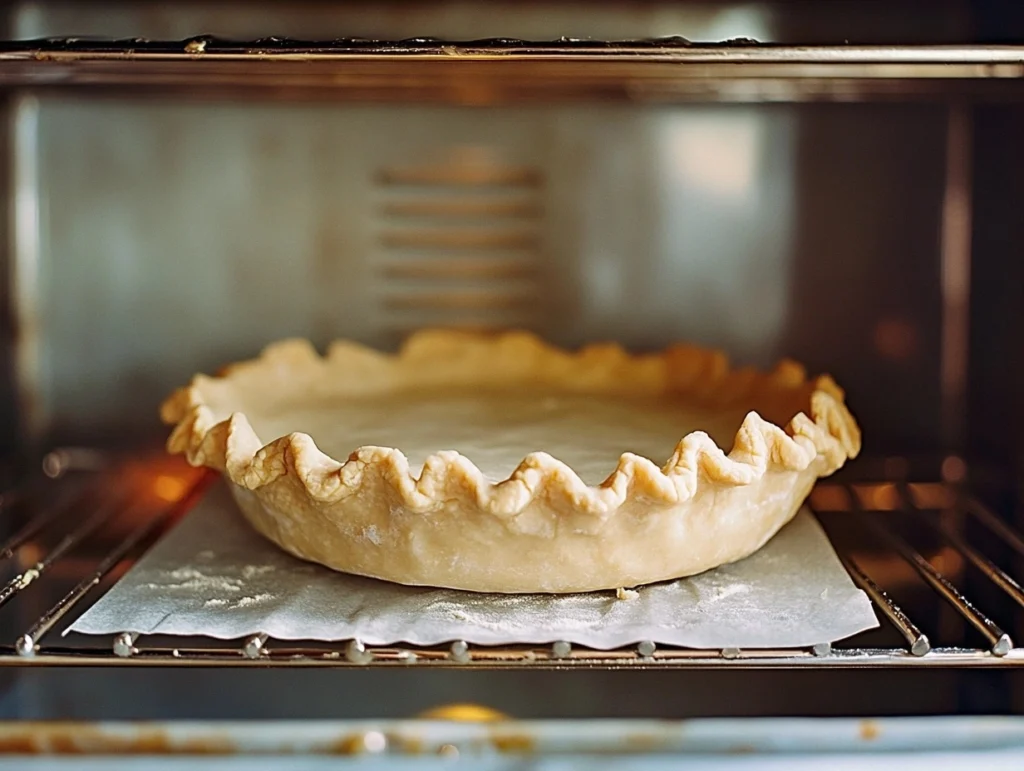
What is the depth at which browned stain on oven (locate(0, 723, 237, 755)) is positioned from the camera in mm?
680

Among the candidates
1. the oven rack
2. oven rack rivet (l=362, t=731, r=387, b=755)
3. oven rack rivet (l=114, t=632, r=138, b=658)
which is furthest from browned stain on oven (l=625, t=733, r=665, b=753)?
oven rack rivet (l=114, t=632, r=138, b=658)

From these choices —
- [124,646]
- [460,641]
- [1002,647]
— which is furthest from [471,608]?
[1002,647]

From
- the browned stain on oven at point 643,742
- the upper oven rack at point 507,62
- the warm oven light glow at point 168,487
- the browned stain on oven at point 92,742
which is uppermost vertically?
the upper oven rack at point 507,62

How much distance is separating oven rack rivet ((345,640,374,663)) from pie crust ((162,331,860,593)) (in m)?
0.09

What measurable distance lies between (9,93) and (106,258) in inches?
7.2

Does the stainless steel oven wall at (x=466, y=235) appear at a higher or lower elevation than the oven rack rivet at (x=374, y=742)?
higher

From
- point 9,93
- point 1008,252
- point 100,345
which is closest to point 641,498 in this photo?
point 1008,252

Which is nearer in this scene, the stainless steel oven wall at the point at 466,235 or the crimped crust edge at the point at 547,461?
the crimped crust edge at the point at 547,461

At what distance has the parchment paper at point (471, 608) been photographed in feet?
2.40

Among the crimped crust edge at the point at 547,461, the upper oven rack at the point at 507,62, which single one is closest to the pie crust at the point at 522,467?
the crimped crust edge at the point at 547,461

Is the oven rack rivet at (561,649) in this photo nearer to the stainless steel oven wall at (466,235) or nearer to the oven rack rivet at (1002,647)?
the oven rack rivet at (1002,647)

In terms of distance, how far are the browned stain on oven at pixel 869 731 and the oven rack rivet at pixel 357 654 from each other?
0.30 metres

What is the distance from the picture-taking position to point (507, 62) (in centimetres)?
70

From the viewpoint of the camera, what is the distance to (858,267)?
117cm
